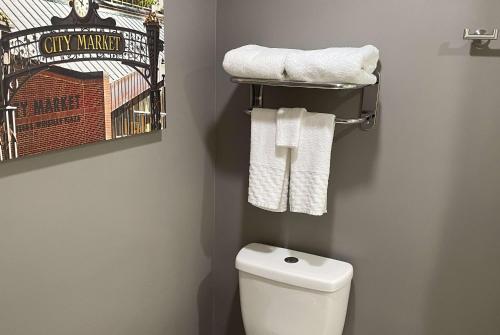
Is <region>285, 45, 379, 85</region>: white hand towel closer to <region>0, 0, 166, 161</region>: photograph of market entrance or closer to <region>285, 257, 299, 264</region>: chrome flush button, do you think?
<region>0, 0, 166, 161</region>: photograph of market entrance

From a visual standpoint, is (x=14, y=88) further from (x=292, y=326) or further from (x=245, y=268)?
(x=292, y=326)

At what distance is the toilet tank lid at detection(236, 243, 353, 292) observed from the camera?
1.50m

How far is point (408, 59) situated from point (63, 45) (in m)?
1.01

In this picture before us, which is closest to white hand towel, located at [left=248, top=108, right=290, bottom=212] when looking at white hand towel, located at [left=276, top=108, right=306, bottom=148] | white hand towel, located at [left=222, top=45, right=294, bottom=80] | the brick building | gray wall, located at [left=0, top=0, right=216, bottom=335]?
white hand towel, located at [left=276, top=108, right=306, bottom=148]

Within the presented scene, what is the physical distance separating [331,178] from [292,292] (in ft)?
1.40

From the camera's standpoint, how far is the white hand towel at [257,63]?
1316 mm

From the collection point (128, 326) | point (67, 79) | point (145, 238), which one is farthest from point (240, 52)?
point (128, 326)

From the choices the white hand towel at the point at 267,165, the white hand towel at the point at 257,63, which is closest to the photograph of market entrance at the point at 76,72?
the white hand towel at the point at 257,63

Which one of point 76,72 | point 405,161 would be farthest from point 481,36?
point 76,72

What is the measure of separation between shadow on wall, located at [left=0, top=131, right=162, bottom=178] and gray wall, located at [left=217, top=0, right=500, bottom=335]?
1.49 feet

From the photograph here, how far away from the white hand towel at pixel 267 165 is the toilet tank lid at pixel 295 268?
23cm

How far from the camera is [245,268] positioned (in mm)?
1617

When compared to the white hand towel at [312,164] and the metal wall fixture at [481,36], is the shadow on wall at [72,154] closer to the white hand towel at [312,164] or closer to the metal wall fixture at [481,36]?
the white hand towel at [312,164]

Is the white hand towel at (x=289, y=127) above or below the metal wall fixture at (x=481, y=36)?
below
